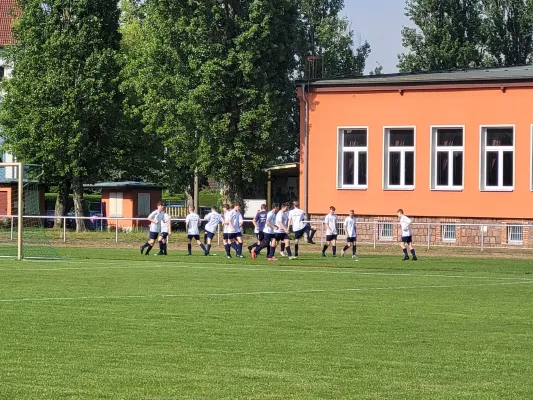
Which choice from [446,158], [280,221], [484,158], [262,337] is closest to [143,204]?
[446,158]

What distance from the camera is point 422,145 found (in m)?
49.1

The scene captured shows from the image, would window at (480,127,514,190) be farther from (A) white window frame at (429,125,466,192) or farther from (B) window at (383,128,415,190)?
(B) window at (383,128,415,190)

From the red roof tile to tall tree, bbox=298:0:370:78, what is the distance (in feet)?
63.2

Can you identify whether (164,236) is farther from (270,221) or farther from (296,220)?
(296,220)

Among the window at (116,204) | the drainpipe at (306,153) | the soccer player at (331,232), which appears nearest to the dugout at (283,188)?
the window at (116,204)

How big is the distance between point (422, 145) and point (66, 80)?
2221cm

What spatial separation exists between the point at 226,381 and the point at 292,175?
54373 millimetres

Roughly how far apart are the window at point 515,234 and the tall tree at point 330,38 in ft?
104

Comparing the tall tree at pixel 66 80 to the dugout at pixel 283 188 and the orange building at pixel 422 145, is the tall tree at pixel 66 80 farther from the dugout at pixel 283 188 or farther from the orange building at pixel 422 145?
the orange building at pixel 422 145

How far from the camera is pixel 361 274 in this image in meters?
30.5

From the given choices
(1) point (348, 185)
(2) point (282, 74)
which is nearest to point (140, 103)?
(2) point (282, 74)

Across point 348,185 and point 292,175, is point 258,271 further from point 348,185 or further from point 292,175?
point 292,175

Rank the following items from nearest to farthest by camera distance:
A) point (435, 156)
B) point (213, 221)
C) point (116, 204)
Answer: point (213, 221) → point (435, 156) → point (116, 204)

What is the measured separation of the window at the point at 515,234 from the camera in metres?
46.0
